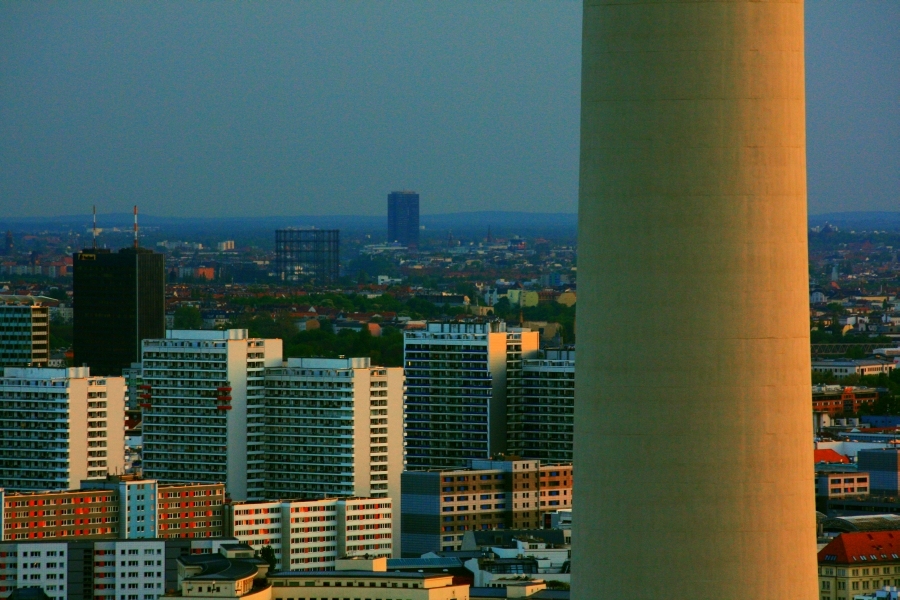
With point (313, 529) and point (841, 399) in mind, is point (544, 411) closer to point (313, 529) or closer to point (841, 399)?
point (313, 529)

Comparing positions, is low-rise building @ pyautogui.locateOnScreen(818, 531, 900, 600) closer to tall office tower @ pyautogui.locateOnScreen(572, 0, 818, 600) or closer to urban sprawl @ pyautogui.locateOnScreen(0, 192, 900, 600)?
urban sprawl @ pyautogui.locateOnScreen(0, 192, 900, 600)

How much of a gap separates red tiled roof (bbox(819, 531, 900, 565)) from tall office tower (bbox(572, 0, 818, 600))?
39.0 meters

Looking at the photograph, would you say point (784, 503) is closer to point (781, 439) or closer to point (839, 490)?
point (781, 439)

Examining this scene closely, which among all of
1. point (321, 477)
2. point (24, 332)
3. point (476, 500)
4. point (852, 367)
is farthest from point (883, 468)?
point (852, 367)

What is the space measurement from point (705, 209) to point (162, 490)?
5255 centimetres

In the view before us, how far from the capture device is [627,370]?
60.6 feet

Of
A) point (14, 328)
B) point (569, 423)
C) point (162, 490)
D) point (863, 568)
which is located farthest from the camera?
point (14, 328)

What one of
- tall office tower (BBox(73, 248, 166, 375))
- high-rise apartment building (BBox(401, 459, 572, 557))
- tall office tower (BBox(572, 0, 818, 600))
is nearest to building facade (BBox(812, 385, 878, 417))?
high-rise apartment building (BBox(401, 459, 572, 557))

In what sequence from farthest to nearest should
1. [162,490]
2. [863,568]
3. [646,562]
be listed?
[162,490] < [863,568] < [646,562]

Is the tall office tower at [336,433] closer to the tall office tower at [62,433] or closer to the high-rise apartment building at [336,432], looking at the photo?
the high-rise apartment building at [336,432]

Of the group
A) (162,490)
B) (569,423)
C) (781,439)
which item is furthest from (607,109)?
(569,423)

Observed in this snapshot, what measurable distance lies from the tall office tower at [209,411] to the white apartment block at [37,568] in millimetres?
20769

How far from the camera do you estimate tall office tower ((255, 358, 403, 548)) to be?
3098 inches

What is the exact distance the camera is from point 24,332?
119938mm
